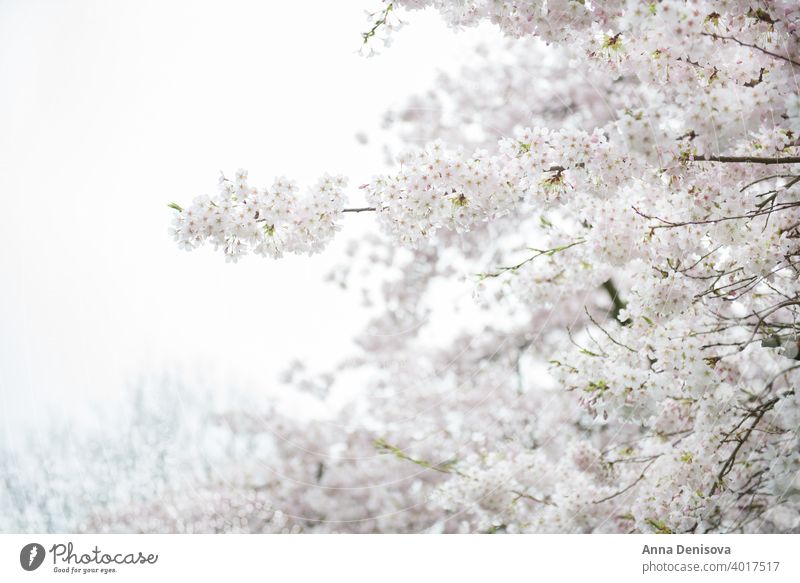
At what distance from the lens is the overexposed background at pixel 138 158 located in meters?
1.75

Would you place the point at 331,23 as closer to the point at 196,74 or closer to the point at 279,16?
the point at 279,16

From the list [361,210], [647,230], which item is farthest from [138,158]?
[647,230]

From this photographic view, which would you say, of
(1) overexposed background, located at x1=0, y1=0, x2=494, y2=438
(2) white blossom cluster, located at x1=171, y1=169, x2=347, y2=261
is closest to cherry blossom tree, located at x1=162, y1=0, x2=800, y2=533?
(2) white blossom cluster, located at x1=171, y1=169, x2=347, y2=261

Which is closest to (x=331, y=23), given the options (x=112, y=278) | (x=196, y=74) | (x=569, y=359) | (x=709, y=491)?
(x=196, y=74)

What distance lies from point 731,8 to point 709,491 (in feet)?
2.76

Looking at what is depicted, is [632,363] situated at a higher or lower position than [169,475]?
higher

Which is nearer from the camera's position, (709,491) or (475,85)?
(709,491)
